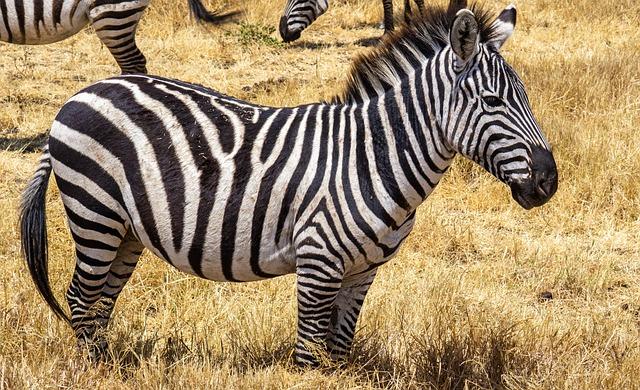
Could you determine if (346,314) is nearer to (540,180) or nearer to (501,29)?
(540,180)

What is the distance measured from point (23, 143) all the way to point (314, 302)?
516 cm

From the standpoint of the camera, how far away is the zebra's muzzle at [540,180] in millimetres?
3814

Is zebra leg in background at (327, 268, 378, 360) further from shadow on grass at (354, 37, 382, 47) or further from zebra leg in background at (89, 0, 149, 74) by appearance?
shadow on grass at (354, 37, 382, 47)

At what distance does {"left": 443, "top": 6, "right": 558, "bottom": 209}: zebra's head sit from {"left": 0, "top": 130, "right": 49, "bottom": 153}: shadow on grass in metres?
5.17

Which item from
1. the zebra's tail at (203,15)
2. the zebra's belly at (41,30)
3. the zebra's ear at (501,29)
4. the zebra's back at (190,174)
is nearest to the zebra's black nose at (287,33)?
the zebra's tail at (203,15)

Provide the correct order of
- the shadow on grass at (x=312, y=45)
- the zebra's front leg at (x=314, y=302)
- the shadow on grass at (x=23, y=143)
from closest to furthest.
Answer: the zebra's front leg at (x=314, y=302) < the shadow on grass at (x=23, y=143) < the shadow on grass at (x=312, y=45)

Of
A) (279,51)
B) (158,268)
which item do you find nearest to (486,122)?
(158,268)

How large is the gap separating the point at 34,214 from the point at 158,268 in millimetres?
1397

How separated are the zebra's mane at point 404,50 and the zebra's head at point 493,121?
168mm

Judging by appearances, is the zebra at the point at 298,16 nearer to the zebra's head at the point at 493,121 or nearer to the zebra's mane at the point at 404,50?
the zebra's mane at the point at 404,50

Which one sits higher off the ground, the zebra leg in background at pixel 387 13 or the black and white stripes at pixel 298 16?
the zebra leg in background at pixel 387 13

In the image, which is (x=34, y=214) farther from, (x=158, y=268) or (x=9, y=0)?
(x=9, y=0)

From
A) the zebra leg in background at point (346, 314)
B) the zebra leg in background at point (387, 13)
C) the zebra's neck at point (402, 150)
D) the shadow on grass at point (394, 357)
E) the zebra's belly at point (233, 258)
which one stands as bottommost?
the shadow on grass at point (394, 357)

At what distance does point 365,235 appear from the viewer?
3.99 metres
